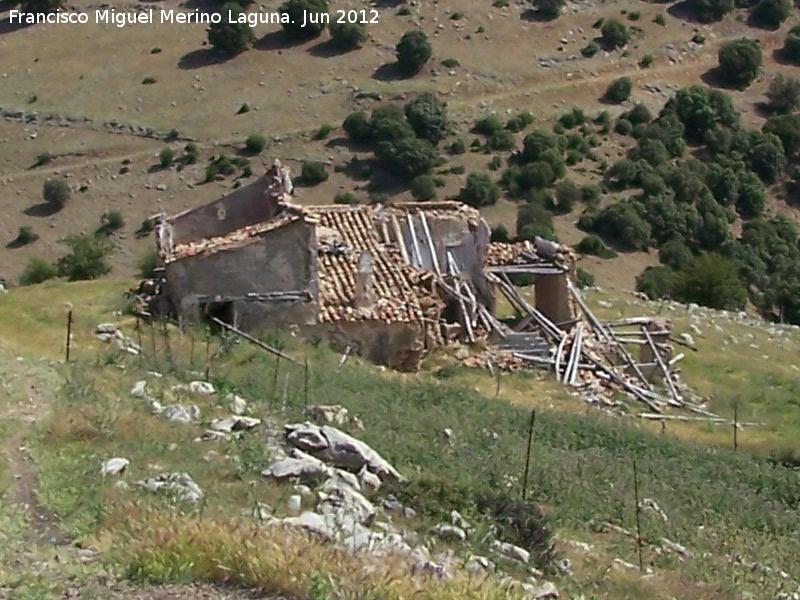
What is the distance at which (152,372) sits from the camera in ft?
53.0

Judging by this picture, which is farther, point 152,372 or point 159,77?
point 159,77

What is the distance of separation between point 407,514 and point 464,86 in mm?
70978

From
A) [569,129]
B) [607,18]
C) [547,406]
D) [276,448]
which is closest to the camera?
[276,448]

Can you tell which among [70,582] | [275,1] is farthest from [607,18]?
[70,582]

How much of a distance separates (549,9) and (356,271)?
67.2 m

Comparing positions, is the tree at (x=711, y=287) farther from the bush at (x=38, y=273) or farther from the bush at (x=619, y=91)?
the bush at (x=619, y=91)

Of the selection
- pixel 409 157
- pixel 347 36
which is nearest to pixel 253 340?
pixel 409 157

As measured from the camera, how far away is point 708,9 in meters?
92.9

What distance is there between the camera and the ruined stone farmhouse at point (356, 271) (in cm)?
2339

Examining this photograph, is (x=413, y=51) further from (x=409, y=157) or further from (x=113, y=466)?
(x=113, y=466)

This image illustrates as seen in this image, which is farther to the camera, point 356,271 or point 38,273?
point 38,273

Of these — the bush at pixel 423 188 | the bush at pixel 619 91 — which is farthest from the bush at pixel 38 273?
the bush at pixel 619 91

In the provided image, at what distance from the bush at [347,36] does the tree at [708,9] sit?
25221 millimetres

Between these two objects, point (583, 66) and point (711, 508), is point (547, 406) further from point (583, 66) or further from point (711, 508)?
point (583, 66)
